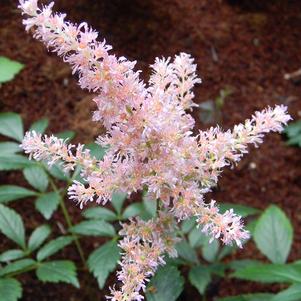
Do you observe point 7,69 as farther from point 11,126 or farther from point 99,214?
point 99,214

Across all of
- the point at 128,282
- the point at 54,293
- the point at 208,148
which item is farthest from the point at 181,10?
the point at 128,282

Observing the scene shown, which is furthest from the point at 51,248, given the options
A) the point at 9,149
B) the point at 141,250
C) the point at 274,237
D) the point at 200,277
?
the point at 274,237

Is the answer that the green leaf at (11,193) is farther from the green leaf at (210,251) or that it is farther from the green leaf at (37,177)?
the green leaf at (210,251)

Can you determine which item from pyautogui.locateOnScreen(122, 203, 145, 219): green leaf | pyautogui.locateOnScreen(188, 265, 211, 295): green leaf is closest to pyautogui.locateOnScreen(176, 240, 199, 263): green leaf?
pyautogui.locateOnScreen(188, 265, 211, 295): green leaf

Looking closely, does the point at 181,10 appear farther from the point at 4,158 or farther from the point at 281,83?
the point at 4,158

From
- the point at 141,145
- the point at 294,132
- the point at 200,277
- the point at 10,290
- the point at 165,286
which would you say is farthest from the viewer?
the point at 294,132
